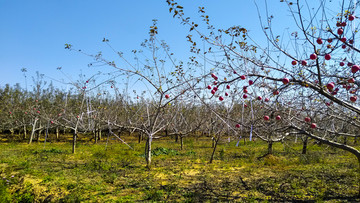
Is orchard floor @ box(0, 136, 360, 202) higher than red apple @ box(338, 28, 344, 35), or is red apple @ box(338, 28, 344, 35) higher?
red apple @ box(338, 28, 344, 35)

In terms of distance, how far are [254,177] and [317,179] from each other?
205 centimetres

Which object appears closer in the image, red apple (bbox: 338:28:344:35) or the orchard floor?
red apple (bbox: 338:28:344:35)

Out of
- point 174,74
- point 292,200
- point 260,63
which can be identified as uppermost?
point 174,74

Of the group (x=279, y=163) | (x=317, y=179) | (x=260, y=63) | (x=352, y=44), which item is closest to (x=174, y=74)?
(x=260, y=63)

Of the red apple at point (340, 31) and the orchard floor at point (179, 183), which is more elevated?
the red apple at point (340, 31)

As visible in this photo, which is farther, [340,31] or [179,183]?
[179,183]

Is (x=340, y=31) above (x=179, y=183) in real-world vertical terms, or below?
above

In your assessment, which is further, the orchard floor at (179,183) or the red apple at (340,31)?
the orchard floor at (179,183)

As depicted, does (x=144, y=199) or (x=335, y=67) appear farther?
(x=144, y=199)

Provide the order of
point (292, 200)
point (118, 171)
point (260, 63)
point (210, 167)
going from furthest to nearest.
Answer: point (210, 167) → point (118, 171) → point (292, 200) → point (260, 63)

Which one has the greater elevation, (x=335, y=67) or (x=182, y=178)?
(x=335, y=67)

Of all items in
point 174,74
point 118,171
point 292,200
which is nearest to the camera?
point 292,200

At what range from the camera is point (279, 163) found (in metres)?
10.3

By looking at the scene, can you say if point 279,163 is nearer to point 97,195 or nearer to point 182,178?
point 182,178
